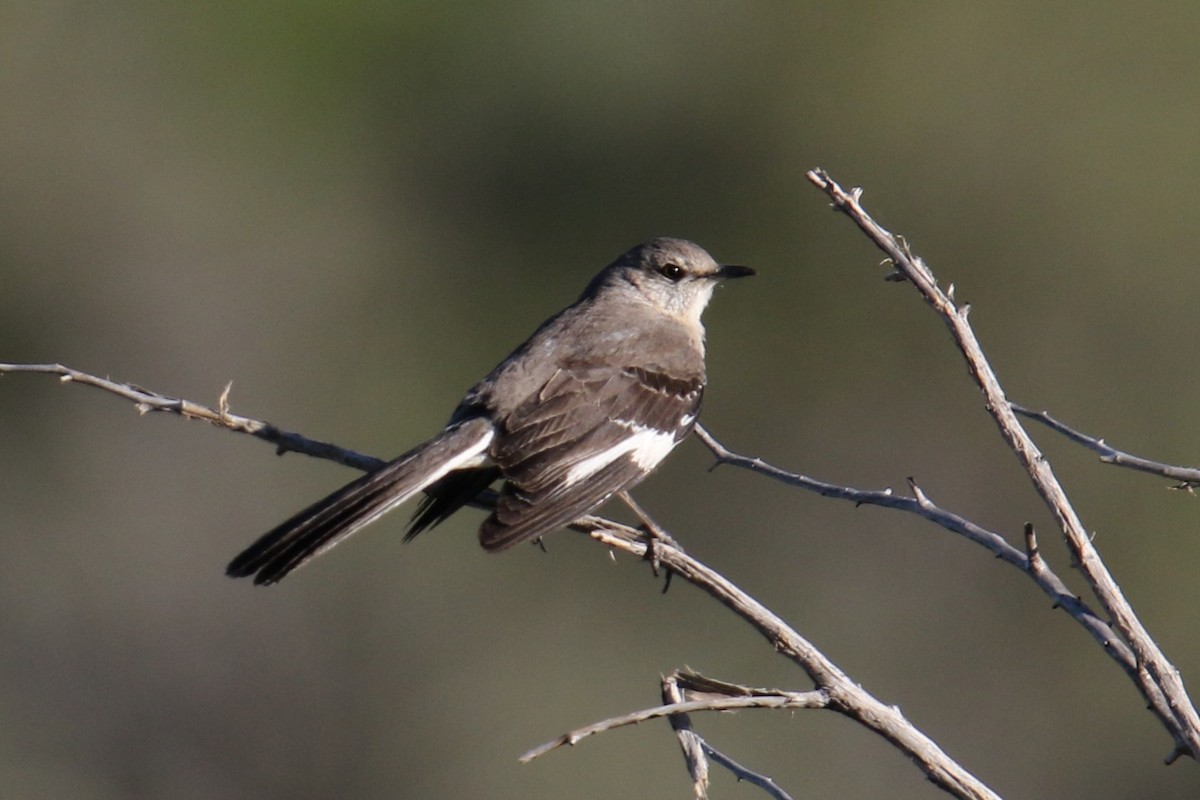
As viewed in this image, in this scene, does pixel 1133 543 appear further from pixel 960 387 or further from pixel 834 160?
pixel 834 160

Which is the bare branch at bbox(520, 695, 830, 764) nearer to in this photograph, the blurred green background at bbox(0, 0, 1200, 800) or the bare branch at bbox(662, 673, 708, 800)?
the bare branch at bbox(662, 673, 708, 800)

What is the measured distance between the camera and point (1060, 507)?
2527 mm

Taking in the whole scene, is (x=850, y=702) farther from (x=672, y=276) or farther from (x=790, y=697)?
(x=672, y=276)

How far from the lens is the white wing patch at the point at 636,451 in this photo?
13.3 ft

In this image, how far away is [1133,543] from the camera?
10086 mm

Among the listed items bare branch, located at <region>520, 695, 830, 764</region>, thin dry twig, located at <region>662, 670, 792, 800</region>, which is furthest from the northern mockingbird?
bare branch, located at <region>520, 695, 830, 764</region>

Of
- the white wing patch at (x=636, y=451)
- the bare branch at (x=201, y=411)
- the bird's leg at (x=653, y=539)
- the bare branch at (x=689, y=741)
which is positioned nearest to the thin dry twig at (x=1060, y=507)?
the bare branch at (x=689, y=741)

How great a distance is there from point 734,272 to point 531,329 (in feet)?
20.1

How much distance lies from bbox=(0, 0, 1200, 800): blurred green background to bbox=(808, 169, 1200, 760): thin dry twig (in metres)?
6.34

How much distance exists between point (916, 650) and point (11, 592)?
5.83 m

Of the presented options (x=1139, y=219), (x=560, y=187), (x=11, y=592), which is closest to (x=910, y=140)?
(x=1139, y=219)

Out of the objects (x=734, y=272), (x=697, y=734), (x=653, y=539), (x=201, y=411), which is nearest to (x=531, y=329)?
(x=734, y=272)

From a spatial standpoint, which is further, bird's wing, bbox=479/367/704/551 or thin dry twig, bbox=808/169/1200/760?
bird's wing, bbox=479/367/704/551

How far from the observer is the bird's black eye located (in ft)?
17.5
